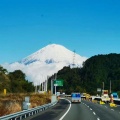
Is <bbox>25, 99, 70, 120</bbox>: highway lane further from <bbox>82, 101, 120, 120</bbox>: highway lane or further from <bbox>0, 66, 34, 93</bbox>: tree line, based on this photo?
<bbox>0, 66, 34, 93</bbox>: tree line

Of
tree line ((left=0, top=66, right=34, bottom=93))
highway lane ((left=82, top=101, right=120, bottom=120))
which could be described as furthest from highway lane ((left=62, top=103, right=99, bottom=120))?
tree line ((left=0, top=66, right=34, bottom=93))

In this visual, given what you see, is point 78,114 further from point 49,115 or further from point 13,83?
point 13,83

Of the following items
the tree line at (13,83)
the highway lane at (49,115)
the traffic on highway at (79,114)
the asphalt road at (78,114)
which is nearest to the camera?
the highway lane at (49,115)

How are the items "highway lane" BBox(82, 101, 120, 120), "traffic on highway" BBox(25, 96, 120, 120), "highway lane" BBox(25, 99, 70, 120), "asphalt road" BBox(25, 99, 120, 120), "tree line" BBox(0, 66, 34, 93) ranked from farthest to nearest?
"tree line" BBox(0, 66, 34, 93), "highway lane" BBox(82, 101, 120, 120), "traffic on highway" BBox(25, 96, 120, 120), "asphalt road" BBox(25, 99, 120, 120), "highway lane" BBox(25, 99, 70, 120)

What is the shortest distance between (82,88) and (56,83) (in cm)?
8777

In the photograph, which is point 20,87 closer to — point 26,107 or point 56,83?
point 56,83

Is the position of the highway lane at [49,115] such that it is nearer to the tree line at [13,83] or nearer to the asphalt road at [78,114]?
the asphalt road at [78,114]

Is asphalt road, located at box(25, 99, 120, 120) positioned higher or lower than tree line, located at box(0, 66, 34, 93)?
lower

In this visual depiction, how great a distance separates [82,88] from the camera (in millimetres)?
198375

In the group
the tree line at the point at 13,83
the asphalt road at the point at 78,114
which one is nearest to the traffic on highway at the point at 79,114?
the asphalt road at the point at 78,114

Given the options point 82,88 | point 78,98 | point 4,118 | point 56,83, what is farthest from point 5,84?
point 4,118

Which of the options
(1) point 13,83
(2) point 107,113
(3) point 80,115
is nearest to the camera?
(3) point 80,115

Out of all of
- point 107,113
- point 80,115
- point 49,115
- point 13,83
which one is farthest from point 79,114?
point 13,83

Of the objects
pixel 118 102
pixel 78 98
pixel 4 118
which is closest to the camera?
pixel 4 118
